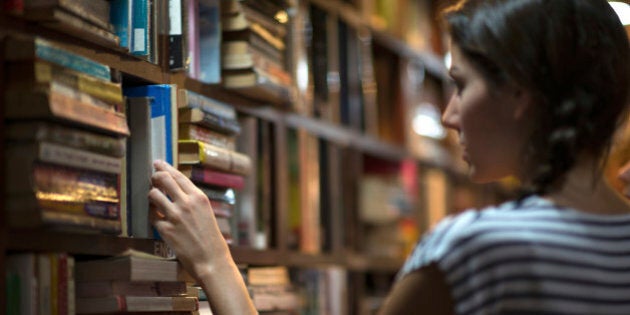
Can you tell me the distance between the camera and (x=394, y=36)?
3982 mm

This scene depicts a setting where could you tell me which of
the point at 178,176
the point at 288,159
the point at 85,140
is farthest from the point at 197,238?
the point at 288,159

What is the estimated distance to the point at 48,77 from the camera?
1.47 m

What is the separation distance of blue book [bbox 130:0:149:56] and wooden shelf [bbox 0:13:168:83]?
0.7 inches

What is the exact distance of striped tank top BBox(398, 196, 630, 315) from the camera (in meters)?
1.14

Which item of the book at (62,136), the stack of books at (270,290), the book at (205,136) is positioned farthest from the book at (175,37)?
the stack of books at (270,290)

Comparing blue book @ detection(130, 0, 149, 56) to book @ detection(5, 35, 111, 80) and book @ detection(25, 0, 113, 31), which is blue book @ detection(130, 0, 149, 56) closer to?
book @ detection(25, 0, 113, 31)

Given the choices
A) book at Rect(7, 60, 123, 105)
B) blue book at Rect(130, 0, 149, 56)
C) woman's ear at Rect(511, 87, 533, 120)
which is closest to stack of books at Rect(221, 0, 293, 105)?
blue book at Rect(130, 0, 149, 56)

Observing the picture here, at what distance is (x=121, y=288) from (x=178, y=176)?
23cm

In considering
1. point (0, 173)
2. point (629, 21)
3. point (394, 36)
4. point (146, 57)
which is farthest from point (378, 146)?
point (0, 173)

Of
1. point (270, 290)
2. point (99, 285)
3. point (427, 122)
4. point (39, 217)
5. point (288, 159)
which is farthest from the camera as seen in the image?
point (427, 122)

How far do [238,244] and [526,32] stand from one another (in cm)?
127

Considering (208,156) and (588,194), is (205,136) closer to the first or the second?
(208,156)

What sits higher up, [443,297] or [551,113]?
[551,113]

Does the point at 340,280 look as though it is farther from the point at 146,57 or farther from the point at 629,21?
the point at 146,57
